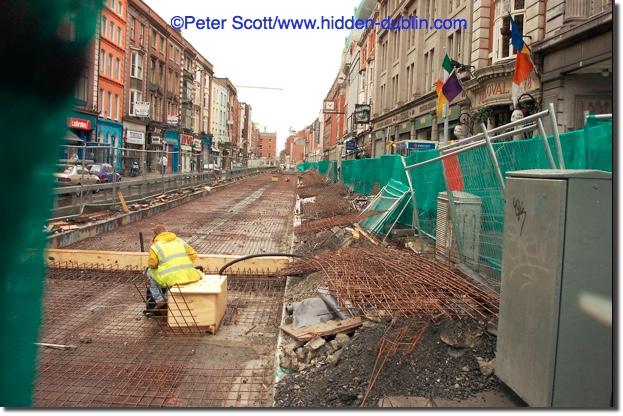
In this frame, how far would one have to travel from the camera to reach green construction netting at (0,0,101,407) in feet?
6.40

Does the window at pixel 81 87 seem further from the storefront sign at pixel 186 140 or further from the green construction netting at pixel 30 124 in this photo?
the storefront sign at pixel 186 140

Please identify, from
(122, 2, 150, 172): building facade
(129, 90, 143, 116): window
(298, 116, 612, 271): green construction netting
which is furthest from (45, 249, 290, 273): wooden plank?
(129, 90, 143, 116): window

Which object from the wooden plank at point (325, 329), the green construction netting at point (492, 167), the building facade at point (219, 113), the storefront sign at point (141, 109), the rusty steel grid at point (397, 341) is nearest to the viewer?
the rusty steel grid at point (397, 341)

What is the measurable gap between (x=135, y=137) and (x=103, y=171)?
1357 inches

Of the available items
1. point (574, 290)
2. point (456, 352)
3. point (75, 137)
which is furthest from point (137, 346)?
point (574, 290)

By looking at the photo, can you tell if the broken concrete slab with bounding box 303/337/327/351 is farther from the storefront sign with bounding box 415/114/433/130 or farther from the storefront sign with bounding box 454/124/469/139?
the storefront sign with bounding box 415/114/433/130

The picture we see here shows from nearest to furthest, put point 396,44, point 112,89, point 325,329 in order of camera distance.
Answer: point 325,329
point 396,44
point 112,89

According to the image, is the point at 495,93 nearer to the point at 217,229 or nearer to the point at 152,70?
the point at 217,229

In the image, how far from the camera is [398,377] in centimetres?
397

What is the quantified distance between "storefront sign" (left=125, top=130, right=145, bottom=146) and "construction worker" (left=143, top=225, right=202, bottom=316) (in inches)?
1711

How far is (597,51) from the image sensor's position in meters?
15.4

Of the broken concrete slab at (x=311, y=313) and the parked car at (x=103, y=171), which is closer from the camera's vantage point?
the broken concrete slab at (x=311, y=313)

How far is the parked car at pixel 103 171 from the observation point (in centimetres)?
1584

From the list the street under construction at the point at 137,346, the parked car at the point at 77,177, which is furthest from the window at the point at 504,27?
the street under construction at the point at 137,346
